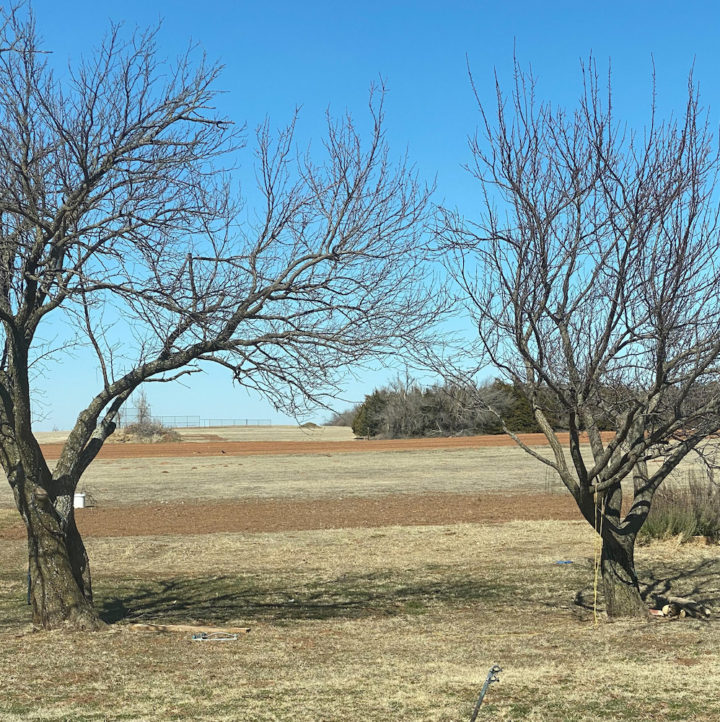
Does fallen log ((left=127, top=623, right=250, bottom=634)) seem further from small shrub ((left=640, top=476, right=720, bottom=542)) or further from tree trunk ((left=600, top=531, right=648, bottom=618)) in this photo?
small shrub ((left=640, top=476, right=720, bottom=542))

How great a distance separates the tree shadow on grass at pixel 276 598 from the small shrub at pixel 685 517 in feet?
14.8

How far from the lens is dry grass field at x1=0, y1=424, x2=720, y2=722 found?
665 centimetres

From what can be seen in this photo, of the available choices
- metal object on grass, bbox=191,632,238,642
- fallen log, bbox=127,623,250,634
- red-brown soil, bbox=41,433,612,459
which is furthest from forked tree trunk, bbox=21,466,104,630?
red-brown soil, bbox=41,433,612,459

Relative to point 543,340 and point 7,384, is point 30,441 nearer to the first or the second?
point 7,384

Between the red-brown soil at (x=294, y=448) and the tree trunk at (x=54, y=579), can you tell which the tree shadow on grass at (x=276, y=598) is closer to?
the tree trunk at (x=54, y=579)

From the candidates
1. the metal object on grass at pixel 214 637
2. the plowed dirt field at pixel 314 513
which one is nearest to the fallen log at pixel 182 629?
the metal object on grass at pixel 214 637

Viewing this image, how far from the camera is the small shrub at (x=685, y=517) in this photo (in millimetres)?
16047

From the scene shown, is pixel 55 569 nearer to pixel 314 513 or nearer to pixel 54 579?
pixel 54 579

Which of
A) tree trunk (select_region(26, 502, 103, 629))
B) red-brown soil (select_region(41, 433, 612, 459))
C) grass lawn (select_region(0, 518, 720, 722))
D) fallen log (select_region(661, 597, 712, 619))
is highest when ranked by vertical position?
red-brown soil (select_region(41, 433, 612, 459))

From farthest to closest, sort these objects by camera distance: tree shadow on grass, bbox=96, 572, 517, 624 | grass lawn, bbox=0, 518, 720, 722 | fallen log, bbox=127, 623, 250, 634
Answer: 1. tree shadow on grass, bbox=96, 572, 517, 624
2. fallen log, bbox=127, 623, 250, 634
3. grass lawn, bbox=0, 518, 720, 722

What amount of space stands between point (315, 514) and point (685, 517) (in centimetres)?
827

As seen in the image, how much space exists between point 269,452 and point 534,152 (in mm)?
38915

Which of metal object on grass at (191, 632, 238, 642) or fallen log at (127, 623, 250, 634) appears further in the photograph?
fallen log at (127, 623, 250, 634)

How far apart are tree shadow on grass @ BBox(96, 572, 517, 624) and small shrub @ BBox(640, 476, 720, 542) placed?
14.8 feet
